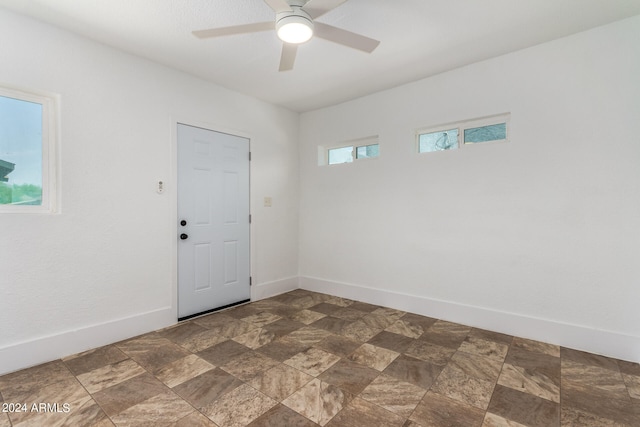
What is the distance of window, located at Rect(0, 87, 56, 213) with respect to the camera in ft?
7.64

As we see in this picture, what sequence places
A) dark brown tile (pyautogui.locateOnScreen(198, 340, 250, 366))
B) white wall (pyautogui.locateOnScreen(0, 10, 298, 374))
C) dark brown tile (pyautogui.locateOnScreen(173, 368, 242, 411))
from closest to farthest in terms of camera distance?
dark brown tile (pyautogui.locateOnScreen(173, 368, 242, 411))
white wall (pyautogui.locateOnScreen(0, 10, 298, 374))
dark brown tile (pyautogui.locateOnScreen(198, 340, 250, 366))

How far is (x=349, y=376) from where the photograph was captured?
2.23m

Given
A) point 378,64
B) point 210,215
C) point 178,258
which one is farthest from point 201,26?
point 178,258

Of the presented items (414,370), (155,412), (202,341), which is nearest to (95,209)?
(202,341)

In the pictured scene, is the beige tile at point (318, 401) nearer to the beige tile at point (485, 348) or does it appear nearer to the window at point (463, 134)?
the beige tile at point (485, 348)

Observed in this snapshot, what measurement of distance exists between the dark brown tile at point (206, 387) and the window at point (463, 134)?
3.03 m

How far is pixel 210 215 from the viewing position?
3.59 meters

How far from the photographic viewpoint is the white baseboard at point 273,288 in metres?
4.09

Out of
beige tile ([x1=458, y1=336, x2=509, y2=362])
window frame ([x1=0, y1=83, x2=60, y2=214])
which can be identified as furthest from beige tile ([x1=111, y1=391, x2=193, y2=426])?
beige tile ([x1=458, y1=336, x2=509, y2=362])

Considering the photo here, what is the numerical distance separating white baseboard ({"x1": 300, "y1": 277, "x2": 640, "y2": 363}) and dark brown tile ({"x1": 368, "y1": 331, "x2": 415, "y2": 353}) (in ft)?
2.32

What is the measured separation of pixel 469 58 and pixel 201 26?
2.53 metres

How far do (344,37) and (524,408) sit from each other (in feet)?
8.89

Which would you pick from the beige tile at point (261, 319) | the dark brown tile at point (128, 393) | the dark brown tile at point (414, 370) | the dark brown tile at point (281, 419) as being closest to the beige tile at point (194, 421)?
the dark brown tile at point (281, 419)

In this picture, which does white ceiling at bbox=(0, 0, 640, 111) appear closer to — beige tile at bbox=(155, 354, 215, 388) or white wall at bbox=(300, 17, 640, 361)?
white wall at bbox=(300, 17, 640, 361)
